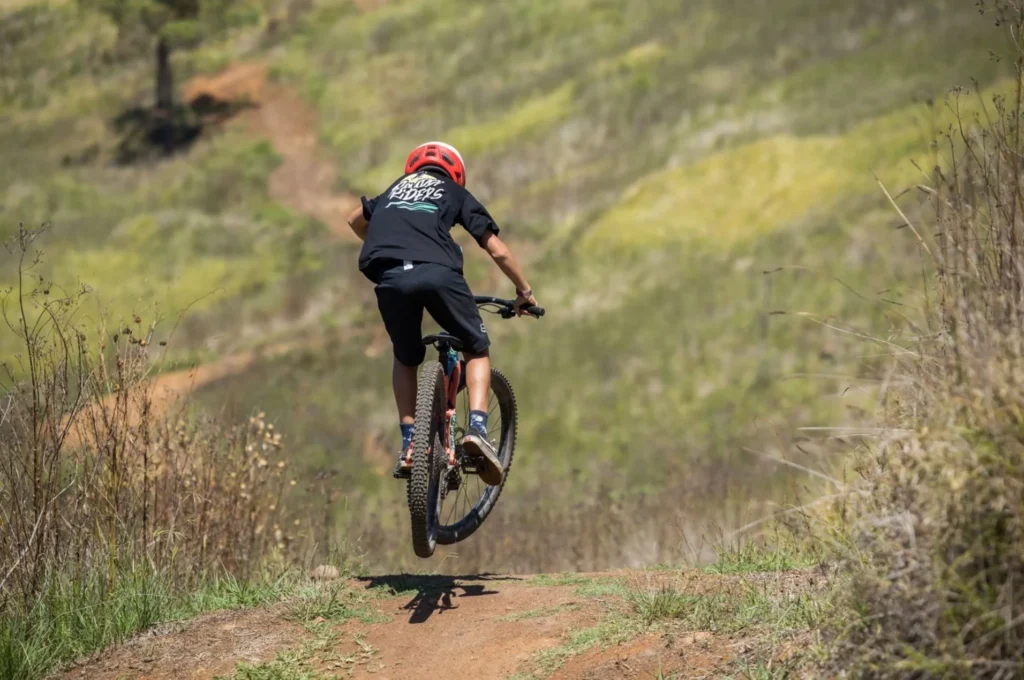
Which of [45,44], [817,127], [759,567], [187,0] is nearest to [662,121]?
[817,127]

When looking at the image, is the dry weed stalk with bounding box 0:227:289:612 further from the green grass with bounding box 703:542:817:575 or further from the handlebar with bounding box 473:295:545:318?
the green grass with bounding box 703:542:817:575

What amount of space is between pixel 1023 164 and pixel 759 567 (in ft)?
7.78

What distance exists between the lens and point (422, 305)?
6.11 meters

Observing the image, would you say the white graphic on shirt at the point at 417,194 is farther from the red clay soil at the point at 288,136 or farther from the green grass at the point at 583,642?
the red clay soil at the point at 288,136

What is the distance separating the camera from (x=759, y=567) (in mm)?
5590

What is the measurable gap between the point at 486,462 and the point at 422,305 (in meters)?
0.93

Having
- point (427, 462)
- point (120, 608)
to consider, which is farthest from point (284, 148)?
point (120, 608)

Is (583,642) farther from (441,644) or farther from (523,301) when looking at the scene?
(523,301)

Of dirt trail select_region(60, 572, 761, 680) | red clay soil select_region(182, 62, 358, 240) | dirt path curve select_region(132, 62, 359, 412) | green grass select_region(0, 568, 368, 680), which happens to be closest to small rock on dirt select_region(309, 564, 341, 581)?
green grass select_region(0, 568, 368, 680)

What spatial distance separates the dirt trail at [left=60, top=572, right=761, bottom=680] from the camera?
15.0ft

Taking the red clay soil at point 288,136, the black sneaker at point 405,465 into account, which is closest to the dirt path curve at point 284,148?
the red clay soil at point 288,136

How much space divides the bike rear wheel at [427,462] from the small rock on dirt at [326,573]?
454 mm

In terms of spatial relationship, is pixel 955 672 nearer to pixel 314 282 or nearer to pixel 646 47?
pixel 314 282

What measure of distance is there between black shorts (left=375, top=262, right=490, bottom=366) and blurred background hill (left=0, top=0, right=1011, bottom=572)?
43.1 inches
